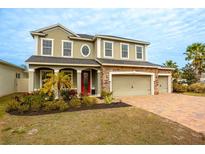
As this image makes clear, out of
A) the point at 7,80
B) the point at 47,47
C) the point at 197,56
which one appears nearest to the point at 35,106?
the point at 47,47

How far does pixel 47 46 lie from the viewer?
13.1 meters

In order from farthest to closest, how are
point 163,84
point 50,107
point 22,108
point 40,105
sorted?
point 163,84, point 40,105, point 50,107, point 22,108

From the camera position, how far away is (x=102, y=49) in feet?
46.7

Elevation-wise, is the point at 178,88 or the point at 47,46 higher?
the point at 47,46

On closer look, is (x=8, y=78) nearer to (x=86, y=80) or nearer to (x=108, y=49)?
(x=86, y=80)

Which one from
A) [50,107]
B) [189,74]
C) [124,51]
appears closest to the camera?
[50,107]

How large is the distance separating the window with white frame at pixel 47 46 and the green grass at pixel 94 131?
8360mm

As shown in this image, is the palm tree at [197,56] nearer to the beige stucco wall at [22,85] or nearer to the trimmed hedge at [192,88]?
the trimmed hedge at [192,88]

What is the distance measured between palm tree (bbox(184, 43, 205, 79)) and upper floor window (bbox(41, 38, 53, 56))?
22876mm

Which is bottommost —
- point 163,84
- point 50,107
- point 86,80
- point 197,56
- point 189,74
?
point 50,107

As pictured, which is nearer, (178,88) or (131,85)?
(131,85)

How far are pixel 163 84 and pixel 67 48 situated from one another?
12.2m
